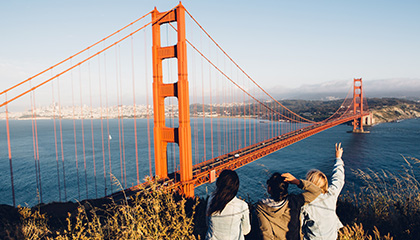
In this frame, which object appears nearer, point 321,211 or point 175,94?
point 321,211

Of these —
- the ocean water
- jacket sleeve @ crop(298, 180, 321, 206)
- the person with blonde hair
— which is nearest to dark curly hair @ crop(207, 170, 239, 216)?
jacket sleeve @ crop(298, 180, 321, 206)

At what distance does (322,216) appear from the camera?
2.21m

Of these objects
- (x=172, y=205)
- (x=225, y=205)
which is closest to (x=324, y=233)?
(x=225, y=205)

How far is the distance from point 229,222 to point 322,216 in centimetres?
93

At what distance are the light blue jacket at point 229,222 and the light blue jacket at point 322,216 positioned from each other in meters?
0.66

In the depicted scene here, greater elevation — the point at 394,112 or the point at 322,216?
the point at 322,216

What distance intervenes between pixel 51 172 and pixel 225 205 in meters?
34.8

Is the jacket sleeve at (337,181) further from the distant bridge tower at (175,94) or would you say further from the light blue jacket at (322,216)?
the distant bridge tower at (175,94)

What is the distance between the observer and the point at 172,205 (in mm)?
3014

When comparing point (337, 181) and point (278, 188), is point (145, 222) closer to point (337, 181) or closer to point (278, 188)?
point (278, 188)

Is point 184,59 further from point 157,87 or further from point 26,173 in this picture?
point 26,173

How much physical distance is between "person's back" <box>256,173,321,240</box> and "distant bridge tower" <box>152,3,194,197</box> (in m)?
9.02

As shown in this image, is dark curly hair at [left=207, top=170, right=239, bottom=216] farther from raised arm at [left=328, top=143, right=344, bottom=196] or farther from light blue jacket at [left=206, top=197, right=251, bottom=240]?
raised arm at [left=328, top=143, right=344, bottom=196]

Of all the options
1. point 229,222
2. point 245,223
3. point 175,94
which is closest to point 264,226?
point 245,223
